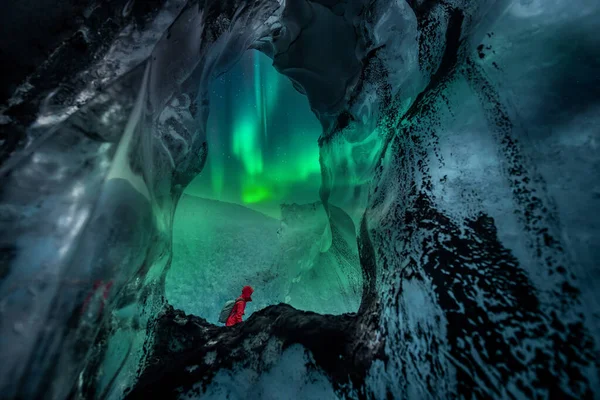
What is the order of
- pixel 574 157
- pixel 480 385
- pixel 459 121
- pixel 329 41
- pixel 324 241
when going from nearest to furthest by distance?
pixel 480 385 → pixel 574 157 → pixel 459 121 → pixel 329 41 → pixel 324 241

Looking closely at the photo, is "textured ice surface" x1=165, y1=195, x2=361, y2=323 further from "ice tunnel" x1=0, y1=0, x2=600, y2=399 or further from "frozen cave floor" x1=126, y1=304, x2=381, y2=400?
"ice tunnel" x1=0, y1=0, x2=600, y2=399

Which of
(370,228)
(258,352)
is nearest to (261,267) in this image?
(370,228)

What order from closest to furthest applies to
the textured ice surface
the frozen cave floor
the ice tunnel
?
1. the ice tunnel
2. the frozen cave floor
3. the textured ice surface

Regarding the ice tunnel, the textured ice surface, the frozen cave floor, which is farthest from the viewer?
the textured ice surface

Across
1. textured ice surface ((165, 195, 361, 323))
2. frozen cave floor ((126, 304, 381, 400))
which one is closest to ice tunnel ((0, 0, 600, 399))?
frozen cave floor ((126, 304, 381, 400))

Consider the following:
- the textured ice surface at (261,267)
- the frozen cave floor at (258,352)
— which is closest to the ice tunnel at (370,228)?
the frozen cave floor at (258,352)

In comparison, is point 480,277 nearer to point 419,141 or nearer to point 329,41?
point 419,141

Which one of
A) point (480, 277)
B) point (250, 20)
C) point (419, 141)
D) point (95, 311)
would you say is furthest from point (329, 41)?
point (95, 311)

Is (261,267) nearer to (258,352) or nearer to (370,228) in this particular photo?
(370,228)
